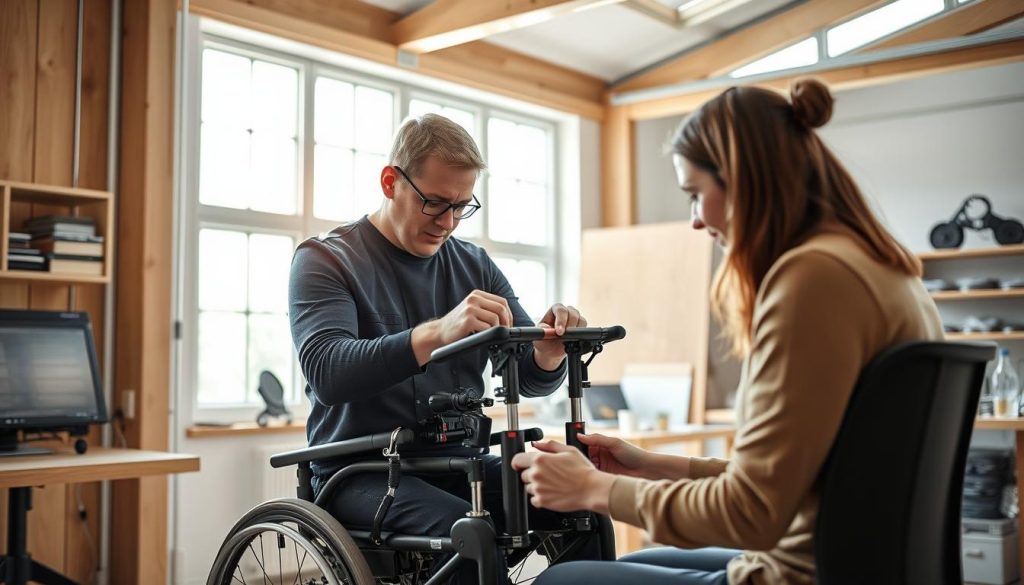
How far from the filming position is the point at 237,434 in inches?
172

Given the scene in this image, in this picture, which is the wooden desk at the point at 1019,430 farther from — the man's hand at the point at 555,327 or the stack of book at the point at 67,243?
the stack of book at the point at 67,243

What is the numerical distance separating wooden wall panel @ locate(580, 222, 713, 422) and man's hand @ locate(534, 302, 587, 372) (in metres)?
3.65

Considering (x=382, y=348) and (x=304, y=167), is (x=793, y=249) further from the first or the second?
(x=304, y=167)

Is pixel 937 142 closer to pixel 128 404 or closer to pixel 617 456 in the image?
pixel 128 404

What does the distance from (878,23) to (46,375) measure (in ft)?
14.6

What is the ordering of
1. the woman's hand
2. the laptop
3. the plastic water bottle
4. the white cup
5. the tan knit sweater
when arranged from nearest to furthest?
the tan knit sweater < the woman's hand < the plastic water bottle < the white cup < the laptop

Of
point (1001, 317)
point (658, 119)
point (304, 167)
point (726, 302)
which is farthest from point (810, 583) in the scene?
point (658, 119)

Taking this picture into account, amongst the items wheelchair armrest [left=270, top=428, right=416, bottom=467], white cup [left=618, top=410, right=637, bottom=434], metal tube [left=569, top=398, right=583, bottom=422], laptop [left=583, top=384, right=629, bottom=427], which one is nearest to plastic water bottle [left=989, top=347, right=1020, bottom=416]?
white cup [left=618, top=410, right=637, bottom=434]

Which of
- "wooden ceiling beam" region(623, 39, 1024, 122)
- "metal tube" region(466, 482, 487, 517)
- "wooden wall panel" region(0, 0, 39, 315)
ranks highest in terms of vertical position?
"wooden ceiling beam" region(623, 39, 1024, 122)

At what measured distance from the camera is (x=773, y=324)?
4.00 ft

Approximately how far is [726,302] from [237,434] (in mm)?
3303

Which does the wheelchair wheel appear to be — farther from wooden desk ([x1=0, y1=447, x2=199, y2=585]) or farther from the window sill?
the window sill

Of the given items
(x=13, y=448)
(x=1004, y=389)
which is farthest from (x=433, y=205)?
(x=1004, y=389)

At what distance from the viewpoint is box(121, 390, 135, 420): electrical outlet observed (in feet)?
12.7
